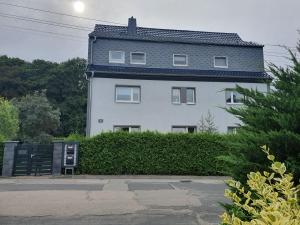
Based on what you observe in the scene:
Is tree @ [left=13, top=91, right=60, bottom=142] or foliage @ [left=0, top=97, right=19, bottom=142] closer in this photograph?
foliage @ [left=0, top=97, right=19, bottom=142]

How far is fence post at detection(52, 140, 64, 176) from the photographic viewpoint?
17.0m

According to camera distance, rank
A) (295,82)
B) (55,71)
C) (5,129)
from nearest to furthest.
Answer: (295,82) → (5,129) → (55,71)

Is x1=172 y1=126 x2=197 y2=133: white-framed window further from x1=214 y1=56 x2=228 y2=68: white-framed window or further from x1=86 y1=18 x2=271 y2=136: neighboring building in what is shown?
x1=214 y1=56 x2=228 y2=68: white-framed window

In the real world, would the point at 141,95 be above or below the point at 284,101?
above

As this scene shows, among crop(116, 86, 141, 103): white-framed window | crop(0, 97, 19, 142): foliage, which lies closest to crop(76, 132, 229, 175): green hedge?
crop(116, 86, 141, 103): white-framed window

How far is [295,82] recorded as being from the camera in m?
4.14

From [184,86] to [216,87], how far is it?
235 cm

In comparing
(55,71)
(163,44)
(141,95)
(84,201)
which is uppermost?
(55,71)

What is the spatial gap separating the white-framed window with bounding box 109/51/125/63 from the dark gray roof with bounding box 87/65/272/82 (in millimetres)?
849

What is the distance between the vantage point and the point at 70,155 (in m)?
16.9

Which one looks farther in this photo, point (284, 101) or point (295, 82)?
point (295, 82)

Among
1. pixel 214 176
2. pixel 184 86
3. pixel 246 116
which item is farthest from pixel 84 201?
pixel 184 86

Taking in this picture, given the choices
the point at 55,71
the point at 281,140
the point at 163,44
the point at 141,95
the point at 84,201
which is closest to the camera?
the point at 281,140

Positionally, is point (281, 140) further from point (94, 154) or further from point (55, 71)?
point (55, 71)
